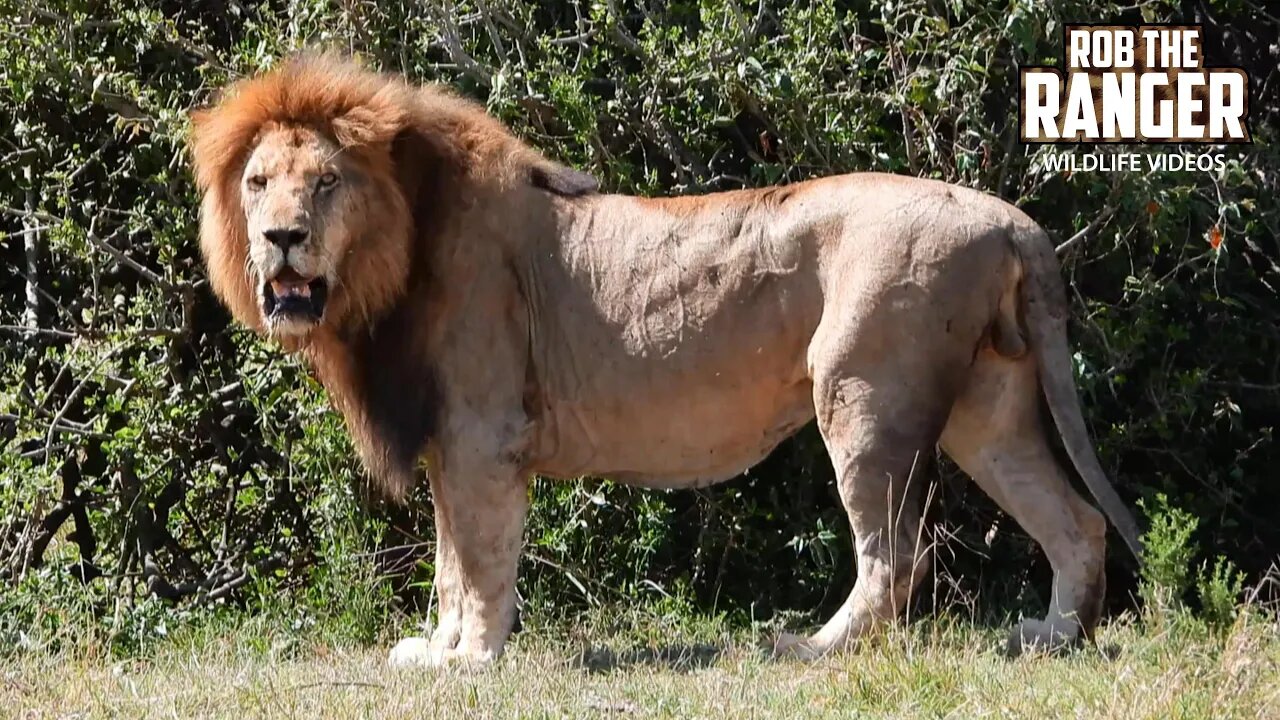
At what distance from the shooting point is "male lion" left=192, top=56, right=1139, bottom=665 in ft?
17.8

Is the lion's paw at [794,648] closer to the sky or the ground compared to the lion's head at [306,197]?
closer to the ground

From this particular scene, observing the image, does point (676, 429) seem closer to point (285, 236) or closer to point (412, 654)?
point (412, 654)

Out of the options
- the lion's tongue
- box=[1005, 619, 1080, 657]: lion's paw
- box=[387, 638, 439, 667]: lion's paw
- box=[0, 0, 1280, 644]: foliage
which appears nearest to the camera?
box=[1005, 619, 1080, 657]: lion's paw

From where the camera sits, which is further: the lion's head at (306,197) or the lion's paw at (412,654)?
the lion's paw at (412,654)

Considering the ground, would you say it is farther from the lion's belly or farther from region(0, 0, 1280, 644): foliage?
region(0, 0, 1280, 644): foliage

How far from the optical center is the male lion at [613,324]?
5.44 metres

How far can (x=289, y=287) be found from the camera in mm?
5508

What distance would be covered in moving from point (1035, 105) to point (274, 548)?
3.60m

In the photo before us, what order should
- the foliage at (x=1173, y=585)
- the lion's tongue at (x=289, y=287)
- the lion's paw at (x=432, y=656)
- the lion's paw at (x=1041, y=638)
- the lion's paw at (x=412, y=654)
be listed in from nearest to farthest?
the foliage at (x=1173, y=585) < the lion's paw at (x=1041, y=638) < the lion's tongue at (x=289, y=287) < the lion's paw at (x=432, y=656) < the lion's paw at (x=412, y=654)

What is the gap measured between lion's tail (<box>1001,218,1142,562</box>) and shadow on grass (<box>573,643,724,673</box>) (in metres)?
1.29

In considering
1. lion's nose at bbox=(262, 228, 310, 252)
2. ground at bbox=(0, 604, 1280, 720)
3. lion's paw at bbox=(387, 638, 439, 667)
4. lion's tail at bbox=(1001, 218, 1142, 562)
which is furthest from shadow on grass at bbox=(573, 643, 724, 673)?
lion's nose at bbox=(262, 228, 310, 252)

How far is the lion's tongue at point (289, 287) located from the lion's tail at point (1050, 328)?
209 cm

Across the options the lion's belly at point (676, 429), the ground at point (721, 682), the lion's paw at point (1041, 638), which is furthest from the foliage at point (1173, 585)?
the lion's belly at point (676, 429)

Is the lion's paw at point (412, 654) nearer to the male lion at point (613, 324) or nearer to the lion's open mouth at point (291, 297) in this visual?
the male lion at point (613, 324)
